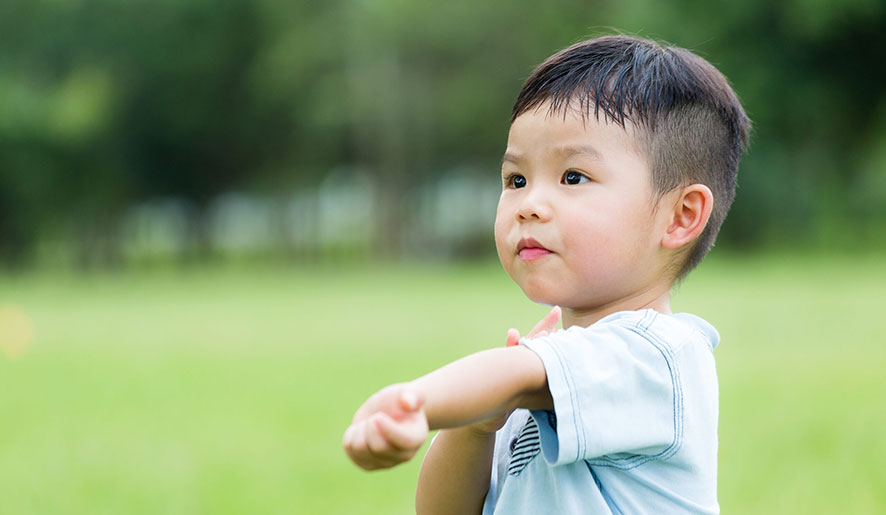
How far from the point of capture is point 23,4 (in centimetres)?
2377

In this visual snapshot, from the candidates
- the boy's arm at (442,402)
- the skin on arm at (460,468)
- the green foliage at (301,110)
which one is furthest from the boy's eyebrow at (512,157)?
the green foliage at (301,110)

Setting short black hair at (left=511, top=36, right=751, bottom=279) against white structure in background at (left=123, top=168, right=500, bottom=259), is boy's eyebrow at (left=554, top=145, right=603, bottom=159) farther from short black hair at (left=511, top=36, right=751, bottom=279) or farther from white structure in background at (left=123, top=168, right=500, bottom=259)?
white structure in background at (left=123, top=168, right=500, bottom=259)

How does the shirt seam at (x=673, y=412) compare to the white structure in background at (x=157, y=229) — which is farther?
the white structure in background at (x=157, y=229)

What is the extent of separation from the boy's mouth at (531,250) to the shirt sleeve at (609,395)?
7.2 inches

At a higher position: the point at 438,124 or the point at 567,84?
the point at 438,124

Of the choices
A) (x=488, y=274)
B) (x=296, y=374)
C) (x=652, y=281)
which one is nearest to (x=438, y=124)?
(x=488, y=274)

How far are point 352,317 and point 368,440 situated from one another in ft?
31.3

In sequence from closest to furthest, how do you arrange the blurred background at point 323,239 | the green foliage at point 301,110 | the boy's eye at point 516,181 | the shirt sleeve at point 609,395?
1. the shirt sleeve at point 609,395
2. the boy's eye at point 516,181
3. the blurred background at point 323,239
4. the green foliage at point 301,110

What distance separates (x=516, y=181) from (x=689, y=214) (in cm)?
28

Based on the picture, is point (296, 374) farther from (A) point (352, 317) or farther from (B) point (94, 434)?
(A) point (352, 317)

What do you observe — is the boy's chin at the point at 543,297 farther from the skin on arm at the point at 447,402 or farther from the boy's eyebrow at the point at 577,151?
the boy's eyebrow at the point at 577,151

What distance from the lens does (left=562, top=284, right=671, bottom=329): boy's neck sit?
65.9 inches

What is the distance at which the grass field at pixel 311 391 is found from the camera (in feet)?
12.6

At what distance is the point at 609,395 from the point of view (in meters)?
1.38
